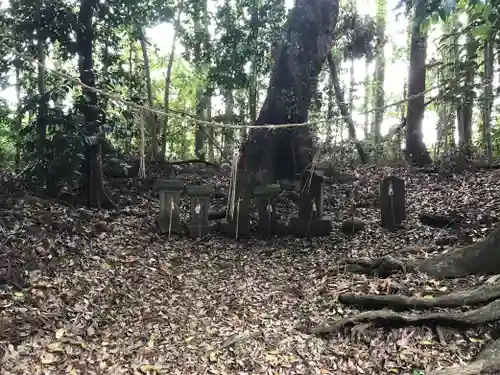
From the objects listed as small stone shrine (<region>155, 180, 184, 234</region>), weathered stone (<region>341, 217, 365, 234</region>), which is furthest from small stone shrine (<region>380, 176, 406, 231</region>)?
small stone shrine (<region>155, 180, 184, 234</region>)

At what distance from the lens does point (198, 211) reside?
727 cm

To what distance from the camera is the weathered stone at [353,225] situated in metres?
7.10

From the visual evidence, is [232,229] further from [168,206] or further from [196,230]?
[168,206]

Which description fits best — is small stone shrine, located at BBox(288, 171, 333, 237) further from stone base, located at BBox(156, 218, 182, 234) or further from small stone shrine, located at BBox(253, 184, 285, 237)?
stone base, located at BBox(156, 218, 182, 234)

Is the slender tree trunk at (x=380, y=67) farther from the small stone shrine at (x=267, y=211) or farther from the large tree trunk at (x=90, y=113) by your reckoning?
the large tree trunk at (x=90, y=113)

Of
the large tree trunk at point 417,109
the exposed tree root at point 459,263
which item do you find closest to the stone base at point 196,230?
the exposed tree root at point 459,263

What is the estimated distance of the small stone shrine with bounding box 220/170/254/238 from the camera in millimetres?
7316

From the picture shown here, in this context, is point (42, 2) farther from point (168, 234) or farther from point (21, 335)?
point (21, 335)

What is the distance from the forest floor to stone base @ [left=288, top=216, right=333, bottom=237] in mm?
185

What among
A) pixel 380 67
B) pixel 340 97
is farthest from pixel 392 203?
pixel 380 67

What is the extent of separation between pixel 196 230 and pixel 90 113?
260 cm

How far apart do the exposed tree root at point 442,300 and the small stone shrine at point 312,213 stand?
274 cm

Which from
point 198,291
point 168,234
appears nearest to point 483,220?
point 198,291

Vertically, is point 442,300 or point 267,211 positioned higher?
point 267,211
